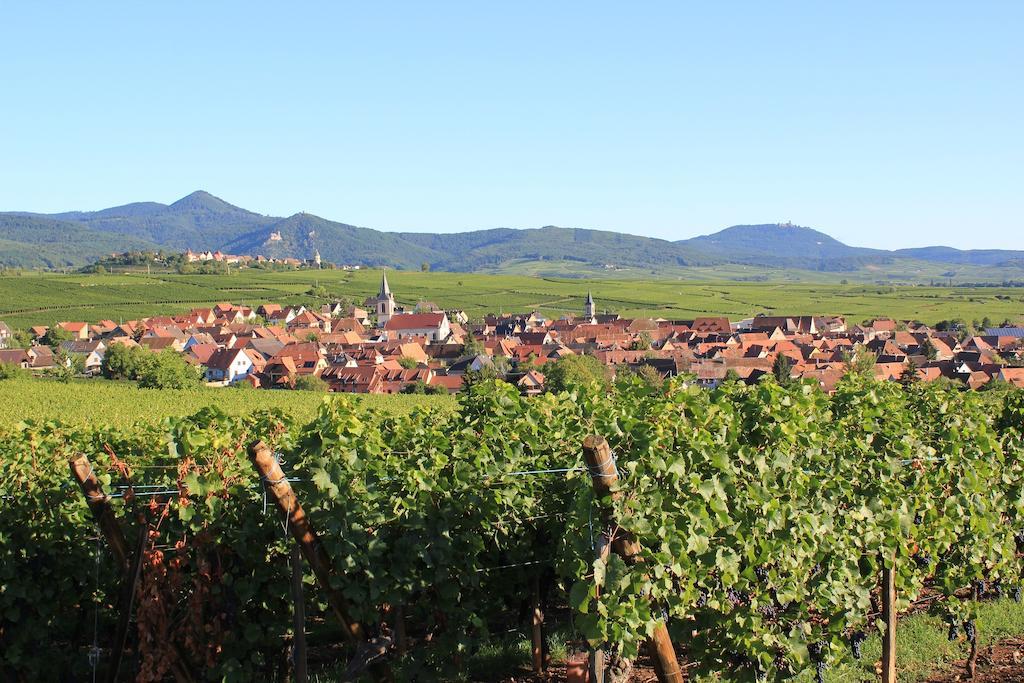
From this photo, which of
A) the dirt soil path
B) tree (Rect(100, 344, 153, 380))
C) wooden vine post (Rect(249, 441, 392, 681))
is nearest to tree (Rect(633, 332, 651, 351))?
tree (Rect(100, 344, 153, 380))

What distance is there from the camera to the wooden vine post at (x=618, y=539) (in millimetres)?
5082

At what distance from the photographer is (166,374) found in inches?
2106

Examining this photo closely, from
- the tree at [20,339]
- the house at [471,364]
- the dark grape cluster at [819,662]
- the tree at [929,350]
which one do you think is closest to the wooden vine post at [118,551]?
the dark grape cluster at [819,662]

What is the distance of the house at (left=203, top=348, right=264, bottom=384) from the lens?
80.4 metres

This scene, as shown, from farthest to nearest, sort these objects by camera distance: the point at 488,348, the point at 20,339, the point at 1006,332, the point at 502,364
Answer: the point at 1006,332 < the point at 20,339 < the point at 488,348 < the point at 502,364

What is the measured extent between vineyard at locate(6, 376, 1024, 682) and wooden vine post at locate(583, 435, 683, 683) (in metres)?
0.01

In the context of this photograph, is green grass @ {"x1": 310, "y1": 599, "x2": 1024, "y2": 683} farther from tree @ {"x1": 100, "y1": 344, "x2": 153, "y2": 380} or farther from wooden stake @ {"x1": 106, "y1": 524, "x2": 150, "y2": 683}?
tree @ {"x1": 100, "y1": 344, "x2": 153, "y2": 380}

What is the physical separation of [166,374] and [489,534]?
50.7 m

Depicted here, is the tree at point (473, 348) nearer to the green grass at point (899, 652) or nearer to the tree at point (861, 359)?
the tree at point (861, 359)

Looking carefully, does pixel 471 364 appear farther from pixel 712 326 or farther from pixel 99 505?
pixel 99 505

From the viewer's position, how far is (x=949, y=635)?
8.14 metres

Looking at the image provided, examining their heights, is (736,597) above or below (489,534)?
below

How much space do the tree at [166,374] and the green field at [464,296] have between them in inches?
2074

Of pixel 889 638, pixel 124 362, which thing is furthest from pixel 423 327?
pixel 889 638
